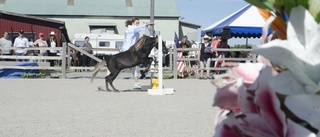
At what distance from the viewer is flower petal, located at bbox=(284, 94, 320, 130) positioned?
32.7 inches

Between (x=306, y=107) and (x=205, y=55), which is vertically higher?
(x=205, y=55)

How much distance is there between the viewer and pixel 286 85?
0.85 meters

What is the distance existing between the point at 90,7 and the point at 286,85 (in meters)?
50.2

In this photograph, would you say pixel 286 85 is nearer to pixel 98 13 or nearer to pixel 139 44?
pixel 139 44

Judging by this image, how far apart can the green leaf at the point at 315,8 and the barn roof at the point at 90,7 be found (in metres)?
48.9

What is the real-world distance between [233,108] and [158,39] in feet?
37.6

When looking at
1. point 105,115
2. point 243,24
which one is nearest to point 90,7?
point 243,24

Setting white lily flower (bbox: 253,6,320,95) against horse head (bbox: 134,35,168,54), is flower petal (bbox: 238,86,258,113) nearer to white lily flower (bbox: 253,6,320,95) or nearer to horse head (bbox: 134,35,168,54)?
white lily flower (bbox: 253,6,320,95)

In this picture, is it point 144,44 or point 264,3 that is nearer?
point 264,3

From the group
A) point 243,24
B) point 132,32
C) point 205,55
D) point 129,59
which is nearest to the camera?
point 129,59

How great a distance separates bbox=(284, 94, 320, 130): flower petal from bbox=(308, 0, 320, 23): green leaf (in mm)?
121

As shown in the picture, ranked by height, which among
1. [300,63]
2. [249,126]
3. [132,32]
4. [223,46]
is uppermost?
[132,32]

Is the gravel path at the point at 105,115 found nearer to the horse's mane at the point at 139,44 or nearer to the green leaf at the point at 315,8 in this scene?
the horse's mane at the point at 139,44

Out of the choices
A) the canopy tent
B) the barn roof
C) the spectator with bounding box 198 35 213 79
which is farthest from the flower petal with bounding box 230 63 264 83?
the barn roof
